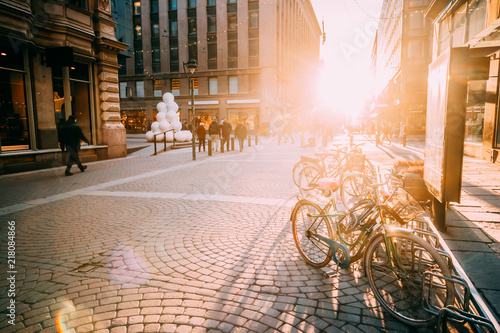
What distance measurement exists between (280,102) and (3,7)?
116ft

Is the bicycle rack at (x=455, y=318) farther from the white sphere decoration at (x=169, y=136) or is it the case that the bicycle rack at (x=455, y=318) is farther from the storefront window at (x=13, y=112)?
the white sphere decoration at (x=169, y=136)

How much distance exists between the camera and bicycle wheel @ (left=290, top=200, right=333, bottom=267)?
375 centimetres

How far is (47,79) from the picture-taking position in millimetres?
12938

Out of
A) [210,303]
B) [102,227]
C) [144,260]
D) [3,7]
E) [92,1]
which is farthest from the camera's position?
[92,1]

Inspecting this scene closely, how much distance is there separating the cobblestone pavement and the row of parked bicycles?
0.21 meters

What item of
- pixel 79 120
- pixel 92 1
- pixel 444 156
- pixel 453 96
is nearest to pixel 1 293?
pixel 444 156

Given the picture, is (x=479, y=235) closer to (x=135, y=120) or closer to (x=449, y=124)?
(x=449, y=124)

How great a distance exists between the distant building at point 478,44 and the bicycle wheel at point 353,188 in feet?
14.0

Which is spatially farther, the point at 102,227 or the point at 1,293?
the point at 102,227

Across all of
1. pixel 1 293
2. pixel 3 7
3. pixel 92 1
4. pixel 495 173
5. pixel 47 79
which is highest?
pixel 92 1

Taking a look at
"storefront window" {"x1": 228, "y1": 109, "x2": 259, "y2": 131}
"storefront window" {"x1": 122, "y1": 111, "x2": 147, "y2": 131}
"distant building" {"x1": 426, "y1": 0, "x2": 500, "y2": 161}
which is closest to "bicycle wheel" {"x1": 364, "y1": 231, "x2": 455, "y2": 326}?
"distant building" {"x1": 426, "y1": 0, "x2": 500, "y2": 161}

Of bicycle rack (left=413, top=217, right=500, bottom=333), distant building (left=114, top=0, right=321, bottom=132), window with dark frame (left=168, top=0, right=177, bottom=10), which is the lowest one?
bicycle rack (left=413, top=217, right=500, bottom=333)

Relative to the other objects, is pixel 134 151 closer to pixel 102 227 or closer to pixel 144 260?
pixel 102 227

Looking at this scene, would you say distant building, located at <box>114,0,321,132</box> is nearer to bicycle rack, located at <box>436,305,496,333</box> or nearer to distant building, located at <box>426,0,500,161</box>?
distant building, located at <box>426,0,500,161</box>
